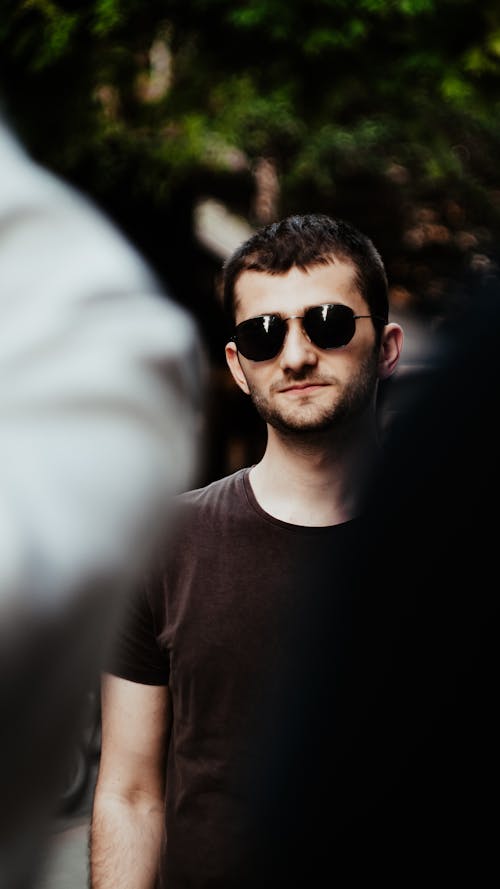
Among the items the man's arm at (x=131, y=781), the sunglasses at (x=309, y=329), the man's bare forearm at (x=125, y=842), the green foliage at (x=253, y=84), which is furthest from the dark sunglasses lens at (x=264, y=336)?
the green foliage at (x=253, y=84)

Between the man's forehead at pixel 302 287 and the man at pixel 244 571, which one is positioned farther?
the man's forehead at pixel 302 287

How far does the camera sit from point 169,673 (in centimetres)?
192

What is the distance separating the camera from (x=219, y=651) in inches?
68.8

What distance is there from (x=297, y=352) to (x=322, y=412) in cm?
15

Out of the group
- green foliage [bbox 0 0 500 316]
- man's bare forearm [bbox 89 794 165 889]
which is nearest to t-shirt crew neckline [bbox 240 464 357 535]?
man's bare forearm [bbox 89 794 165 889]

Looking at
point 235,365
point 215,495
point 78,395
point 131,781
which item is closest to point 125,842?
point 131,781

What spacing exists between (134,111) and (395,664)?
251 inches

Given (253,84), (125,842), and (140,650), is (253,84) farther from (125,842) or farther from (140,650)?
(125,842)

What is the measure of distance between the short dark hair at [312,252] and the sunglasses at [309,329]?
0.34 feet

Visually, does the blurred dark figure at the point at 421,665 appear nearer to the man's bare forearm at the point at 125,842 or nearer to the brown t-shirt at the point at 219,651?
the brown t-shirt at the point at 219,651

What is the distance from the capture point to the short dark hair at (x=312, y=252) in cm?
206

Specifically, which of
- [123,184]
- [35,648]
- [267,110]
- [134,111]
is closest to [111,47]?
[134,111]

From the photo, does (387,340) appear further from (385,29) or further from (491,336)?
(385,29)

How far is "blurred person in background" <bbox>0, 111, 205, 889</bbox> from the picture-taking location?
35 centimetres
